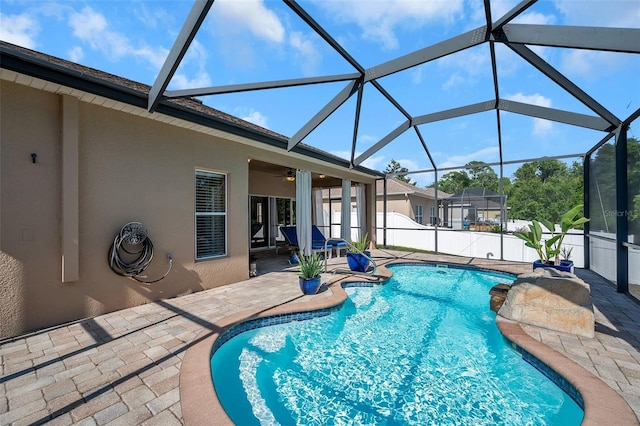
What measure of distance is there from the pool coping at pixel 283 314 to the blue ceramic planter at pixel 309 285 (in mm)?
916

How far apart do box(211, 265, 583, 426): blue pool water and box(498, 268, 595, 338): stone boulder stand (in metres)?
0.53

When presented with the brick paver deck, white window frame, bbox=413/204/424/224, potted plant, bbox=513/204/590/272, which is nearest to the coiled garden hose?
the brick paver deck

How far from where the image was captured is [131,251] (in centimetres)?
473

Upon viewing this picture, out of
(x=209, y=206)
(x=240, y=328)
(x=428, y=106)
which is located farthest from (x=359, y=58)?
(x=240, y=328)

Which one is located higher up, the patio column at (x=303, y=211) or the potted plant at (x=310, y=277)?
the patio column at (x=303, y=211)

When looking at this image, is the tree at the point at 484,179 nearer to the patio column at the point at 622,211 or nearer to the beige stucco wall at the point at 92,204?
the patio column at the point at 622,211

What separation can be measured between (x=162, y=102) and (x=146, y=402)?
13.5ft

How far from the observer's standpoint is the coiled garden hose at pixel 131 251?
4.47 m

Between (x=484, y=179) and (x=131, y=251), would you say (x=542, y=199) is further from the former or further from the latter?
(x=131, y=251)

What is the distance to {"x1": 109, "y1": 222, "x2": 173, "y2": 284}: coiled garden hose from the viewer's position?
4.47 metres

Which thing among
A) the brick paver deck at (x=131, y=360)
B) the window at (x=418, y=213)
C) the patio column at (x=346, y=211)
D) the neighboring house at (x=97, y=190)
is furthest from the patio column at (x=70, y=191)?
the window at (x=418, y=213)

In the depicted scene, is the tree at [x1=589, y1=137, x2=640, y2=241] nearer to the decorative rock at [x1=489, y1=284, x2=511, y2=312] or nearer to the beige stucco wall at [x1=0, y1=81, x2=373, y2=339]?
the decorative rock at [x1=489, y1=284, x2=511, y2=312]

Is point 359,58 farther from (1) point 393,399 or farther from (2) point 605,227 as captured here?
(2) point 605,227

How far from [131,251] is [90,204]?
947 millimetres
